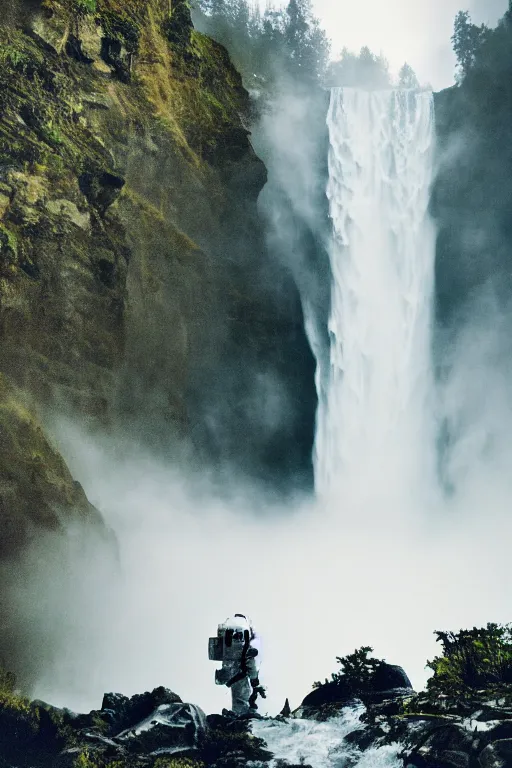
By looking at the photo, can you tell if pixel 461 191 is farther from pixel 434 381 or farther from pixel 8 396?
pixel 8 396

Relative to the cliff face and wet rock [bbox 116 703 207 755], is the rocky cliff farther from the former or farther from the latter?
the cliff face

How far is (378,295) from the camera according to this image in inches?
1730

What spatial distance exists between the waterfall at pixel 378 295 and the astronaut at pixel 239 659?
78.8ft

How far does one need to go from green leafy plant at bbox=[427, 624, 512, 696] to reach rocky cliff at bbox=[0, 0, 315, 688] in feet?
39.8

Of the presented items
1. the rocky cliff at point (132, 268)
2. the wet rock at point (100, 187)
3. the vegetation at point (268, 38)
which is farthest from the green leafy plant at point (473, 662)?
the vegetation at point (268, 38)

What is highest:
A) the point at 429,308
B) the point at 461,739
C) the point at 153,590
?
the point at 429,308

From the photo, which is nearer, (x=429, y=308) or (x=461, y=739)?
(x=461, y=739)

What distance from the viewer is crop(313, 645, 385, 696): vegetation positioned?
64.7ft

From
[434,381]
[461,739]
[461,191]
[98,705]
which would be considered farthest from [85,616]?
[461,191]

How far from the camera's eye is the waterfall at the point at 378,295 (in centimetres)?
4194

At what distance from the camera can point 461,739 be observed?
1495 centimetres

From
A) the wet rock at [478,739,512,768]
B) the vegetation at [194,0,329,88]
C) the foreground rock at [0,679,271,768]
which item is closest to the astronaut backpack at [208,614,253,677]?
the foreground rock at [0,679,271,768]

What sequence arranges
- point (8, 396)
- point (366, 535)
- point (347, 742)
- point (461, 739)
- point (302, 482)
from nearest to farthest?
point (461, 739) → point (347, 742) → point (8, 396) → point (366, 535) → point (302, 482)

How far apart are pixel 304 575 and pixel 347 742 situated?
17324 millimetres
